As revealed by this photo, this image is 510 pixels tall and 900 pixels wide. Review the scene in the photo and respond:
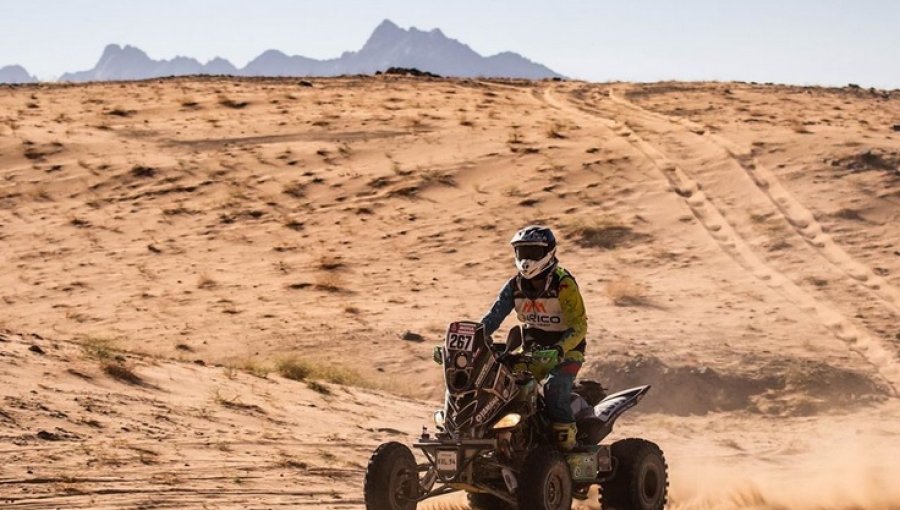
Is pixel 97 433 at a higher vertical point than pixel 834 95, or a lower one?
lower

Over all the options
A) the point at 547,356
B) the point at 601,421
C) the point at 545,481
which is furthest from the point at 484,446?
the point at 601,421

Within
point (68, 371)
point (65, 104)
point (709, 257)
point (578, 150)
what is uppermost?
point (65, 104)

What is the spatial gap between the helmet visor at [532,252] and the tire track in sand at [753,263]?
951 centimetres

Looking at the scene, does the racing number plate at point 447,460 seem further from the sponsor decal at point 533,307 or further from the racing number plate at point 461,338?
the sponsor decal at point 533,307

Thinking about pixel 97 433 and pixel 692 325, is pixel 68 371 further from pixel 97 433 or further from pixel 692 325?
pixel 692 325

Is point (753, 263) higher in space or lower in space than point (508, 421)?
higher

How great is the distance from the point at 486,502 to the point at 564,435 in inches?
33.4

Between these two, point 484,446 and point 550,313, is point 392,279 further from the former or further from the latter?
point 484,446

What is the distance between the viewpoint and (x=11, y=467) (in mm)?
10227

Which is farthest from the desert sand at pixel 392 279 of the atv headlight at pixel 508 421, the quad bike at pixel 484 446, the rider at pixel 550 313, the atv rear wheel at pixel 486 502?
the rider at pixel 550 313

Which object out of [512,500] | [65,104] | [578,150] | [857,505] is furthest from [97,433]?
[65,104]

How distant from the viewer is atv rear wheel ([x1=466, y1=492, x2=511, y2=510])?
9.97 m

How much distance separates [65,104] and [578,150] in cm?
1751

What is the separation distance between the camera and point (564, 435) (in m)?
9.66
